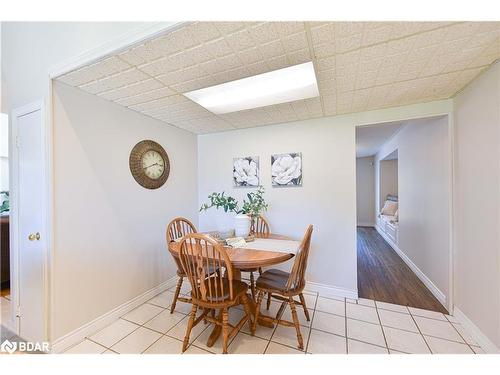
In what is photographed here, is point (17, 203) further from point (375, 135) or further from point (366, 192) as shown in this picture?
point (366, 192)

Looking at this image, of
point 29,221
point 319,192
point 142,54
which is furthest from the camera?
point 319,192

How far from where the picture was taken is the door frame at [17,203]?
4.93ft

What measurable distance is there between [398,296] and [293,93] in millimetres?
2551

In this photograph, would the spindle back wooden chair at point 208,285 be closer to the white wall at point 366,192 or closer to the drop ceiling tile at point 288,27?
the drop ceiling tile at point 288,27

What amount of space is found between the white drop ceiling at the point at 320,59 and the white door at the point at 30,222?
1.67ft

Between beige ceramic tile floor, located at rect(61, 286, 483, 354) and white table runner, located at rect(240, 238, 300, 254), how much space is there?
0.71 meters

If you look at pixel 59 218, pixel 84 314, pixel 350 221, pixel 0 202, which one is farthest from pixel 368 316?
pixel 0 202

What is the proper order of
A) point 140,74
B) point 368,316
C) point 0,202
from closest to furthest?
point 140,74, point 368,316, point 0,202

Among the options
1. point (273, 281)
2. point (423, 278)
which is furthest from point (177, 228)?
point (423, 278)

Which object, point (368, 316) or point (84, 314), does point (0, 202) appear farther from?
point (368, 316)

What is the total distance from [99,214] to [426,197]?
3700 mm

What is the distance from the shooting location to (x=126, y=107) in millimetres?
2113

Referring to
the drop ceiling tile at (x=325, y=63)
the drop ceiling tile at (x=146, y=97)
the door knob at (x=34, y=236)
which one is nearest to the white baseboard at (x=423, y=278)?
the drop ceiling tile at (x=325, y=63)

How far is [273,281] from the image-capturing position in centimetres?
174
